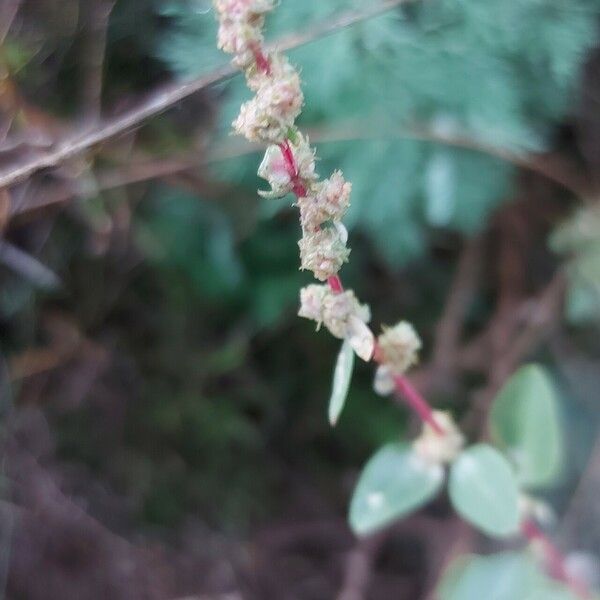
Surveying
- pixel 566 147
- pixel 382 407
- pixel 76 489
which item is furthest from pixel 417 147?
pixel 76 489

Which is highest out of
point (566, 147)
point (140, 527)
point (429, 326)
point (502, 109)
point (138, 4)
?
point (138, 4)

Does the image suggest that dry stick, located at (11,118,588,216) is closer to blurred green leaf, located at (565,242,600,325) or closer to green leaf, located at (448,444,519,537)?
blurred green leaf, located at (565,242,600,325)

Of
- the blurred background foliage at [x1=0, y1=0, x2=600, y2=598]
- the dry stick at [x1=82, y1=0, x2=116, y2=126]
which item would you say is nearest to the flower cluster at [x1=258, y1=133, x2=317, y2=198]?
the blurred background foliage at [x1=0, y1=0, x2=600, y2=598]

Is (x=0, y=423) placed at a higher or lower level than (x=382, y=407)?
higher

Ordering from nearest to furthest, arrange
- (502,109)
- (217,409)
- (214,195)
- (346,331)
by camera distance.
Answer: (346,331), (502,109), (214,195), (217,409)

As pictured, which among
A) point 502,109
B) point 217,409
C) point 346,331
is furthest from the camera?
point 217,409

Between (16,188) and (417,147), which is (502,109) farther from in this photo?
(16,188)

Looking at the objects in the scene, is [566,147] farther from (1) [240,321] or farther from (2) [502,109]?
(1) [240,321]

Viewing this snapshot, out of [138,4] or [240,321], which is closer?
[138,4]
